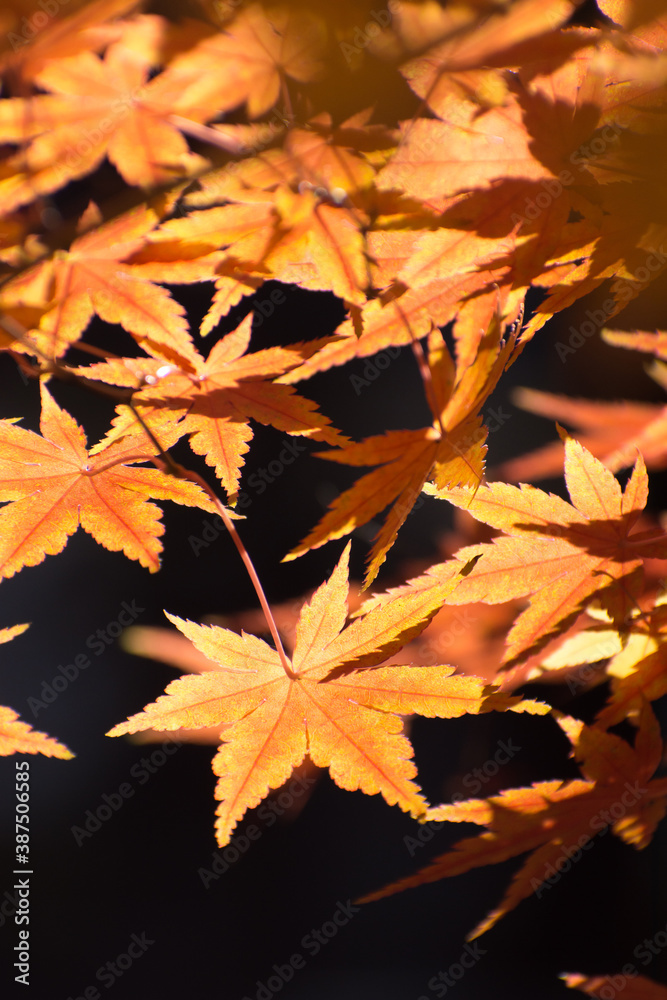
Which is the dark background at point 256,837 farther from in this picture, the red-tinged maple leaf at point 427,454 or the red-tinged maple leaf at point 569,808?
the red-tinged maple leaf at point 427,454

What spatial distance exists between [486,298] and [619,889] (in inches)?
70.0

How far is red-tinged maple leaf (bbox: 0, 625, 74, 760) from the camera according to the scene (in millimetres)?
610

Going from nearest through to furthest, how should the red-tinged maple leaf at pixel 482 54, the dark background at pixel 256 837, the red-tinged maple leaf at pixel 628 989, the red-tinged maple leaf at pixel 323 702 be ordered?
1. the red-tinged maple leaf at pixel 482 54
2. the red-tinged maple leaf at pixel 323 702
3. the red-tinged maple leaf at pixel 628 989
4. the dark background at pixel 256 837

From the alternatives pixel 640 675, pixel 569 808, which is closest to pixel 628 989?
pixel 569 808

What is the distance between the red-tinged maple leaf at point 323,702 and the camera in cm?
52

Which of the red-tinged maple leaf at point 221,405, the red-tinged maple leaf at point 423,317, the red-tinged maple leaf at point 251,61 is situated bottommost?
the red-tinged maple leaf at point 221,405

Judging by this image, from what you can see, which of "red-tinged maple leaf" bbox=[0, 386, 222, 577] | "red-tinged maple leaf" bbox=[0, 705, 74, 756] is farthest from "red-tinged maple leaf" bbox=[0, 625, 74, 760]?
"red-tinged maple leaf" bbox=[0, 386, 222, 577]

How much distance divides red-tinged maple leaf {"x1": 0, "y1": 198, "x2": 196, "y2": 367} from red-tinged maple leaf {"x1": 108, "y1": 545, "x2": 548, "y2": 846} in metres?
0.28

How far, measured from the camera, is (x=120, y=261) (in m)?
0.49

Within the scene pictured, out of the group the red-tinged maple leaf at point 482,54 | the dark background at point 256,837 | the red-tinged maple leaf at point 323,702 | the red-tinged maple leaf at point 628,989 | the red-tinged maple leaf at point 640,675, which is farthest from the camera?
the dark background at point 256,837

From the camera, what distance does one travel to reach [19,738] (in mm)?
653

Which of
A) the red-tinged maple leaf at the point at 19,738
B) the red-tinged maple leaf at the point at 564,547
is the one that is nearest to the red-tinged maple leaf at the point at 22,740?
the red-tinged maple leaf at the point at 19,738

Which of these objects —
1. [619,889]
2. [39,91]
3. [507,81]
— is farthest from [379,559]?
[619,889]

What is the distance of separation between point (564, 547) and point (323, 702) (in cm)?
31
